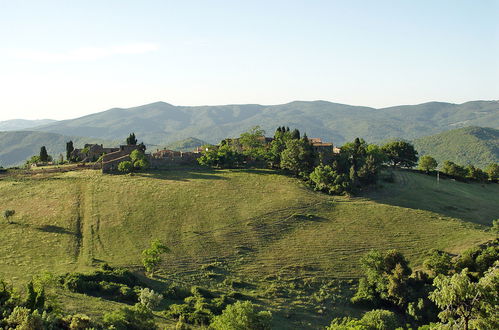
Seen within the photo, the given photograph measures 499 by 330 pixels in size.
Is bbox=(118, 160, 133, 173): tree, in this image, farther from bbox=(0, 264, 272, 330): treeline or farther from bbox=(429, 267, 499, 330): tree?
bbox=(429, 267, 499, 330): tree

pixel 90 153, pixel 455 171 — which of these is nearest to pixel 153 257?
pixel 90 153

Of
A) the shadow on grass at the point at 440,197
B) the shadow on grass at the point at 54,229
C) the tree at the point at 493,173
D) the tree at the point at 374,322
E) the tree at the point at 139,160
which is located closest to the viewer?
the tree at the point at 374,322

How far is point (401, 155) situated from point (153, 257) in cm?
9085

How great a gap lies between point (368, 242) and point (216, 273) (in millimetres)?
27560

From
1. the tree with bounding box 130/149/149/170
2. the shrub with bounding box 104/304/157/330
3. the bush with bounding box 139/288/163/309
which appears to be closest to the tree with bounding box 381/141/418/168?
the tree with bounding box 130/149/149/170

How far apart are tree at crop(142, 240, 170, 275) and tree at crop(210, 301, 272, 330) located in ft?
64.3

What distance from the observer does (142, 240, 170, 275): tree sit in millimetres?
59031

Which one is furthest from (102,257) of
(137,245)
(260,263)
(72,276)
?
(260,263)

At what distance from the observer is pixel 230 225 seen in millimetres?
75500

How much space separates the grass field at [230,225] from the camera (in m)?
62.4

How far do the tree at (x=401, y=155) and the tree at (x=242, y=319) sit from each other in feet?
310

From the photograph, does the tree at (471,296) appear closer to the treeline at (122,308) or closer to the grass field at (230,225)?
the treeline at (122,308)

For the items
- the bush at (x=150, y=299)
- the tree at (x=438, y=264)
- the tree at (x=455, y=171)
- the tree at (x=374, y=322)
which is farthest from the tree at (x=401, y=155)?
the bush at (x=150, y=299)

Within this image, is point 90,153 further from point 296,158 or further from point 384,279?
Answer: point 384,279
